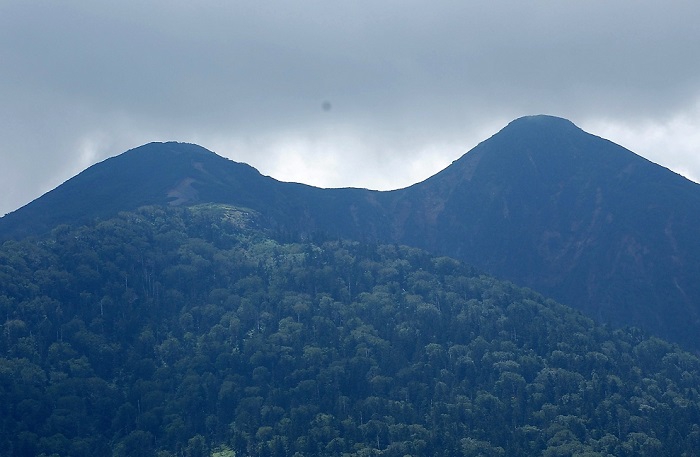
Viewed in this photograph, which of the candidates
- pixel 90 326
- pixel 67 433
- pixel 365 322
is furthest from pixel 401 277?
pixel 67 433

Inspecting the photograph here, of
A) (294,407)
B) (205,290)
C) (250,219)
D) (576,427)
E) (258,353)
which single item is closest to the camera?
(576,427)

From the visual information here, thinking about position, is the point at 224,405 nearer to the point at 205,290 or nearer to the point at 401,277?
the point at 205,290

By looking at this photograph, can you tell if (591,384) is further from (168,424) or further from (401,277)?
(168,424)

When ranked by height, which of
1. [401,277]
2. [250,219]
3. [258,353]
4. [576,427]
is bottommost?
[576,427]

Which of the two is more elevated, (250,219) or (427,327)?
(250,219)

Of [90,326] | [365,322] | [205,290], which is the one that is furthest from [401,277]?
[90,326]

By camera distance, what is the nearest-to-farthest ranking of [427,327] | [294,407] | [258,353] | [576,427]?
1. [576,427]
2. [294,407]
3. [258,353]
4. [427,327]

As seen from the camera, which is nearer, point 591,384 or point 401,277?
point 591,384
